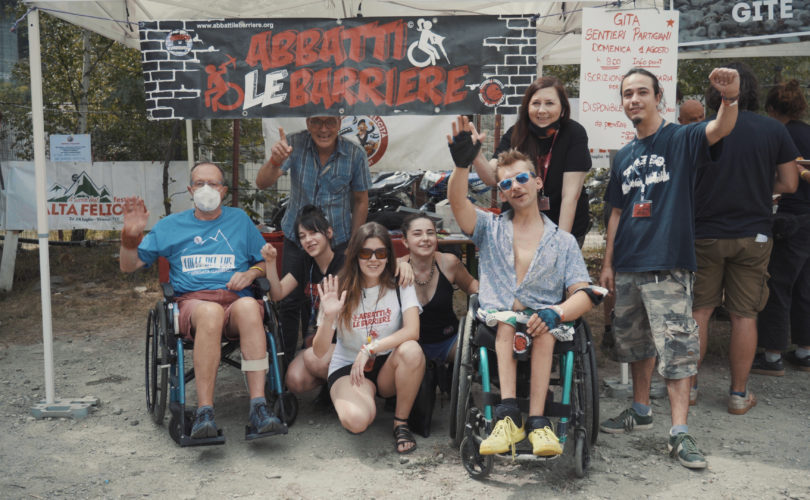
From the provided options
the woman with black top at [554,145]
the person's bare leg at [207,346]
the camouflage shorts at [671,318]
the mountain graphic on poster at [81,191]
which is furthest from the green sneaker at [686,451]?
the mountain graphic on poster at [81,191]

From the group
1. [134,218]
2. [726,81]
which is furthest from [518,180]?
[134,218]

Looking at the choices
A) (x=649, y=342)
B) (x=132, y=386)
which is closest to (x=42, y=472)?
(x=132, y=386)

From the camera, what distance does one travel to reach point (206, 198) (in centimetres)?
382

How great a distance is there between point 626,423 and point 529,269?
1107 mm

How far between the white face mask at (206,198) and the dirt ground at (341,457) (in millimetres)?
1178

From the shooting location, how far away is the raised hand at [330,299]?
334cm

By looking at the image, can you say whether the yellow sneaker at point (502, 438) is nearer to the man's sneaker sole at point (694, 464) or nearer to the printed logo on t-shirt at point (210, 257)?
the man's sneaker sole at point (694, 464)

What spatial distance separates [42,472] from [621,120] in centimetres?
347

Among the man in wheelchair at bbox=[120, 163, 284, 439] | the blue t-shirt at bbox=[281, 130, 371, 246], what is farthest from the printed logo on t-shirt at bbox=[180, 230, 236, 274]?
the blue t-shirt at bbox=[281, 130, 371, 246]

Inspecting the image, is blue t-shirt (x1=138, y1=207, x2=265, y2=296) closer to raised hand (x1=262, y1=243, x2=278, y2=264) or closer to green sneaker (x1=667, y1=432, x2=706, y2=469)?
raised hand (x1=262, y1=243, x2=278, y2=264)

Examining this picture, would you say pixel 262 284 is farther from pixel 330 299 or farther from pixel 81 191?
pixel 81 191

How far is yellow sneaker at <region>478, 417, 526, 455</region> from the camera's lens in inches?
114

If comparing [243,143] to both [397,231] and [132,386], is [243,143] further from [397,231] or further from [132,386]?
[132,386]

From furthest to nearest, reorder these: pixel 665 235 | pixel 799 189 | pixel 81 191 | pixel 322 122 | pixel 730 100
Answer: pixel 81 191 → pixel 799 189 → pixel 322 122 → pixel 665 235 → pixel 730 100
